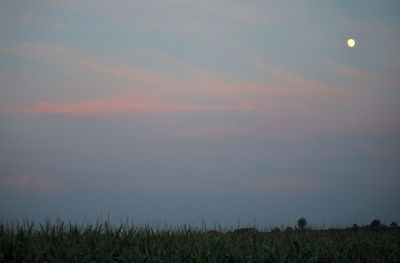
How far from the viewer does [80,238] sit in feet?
32.2

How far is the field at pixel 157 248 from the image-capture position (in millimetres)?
8844

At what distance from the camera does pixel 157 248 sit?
9.96m

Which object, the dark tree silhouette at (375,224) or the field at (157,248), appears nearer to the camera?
the field at (157,248)

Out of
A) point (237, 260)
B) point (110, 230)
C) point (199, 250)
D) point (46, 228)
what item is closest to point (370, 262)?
point (237, 260)

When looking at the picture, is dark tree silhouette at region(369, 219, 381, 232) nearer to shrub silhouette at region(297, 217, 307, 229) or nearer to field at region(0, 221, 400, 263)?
shrub silhouette at region(297, 217, 307, 229)

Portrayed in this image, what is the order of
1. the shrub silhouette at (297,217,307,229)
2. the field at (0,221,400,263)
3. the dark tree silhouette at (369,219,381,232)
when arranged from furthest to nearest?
1. the dark tree silhouette at (369,219,381,232)
2. the shrub silhouette at (297,217,307,229)
3. the field at (0,221,400,263)

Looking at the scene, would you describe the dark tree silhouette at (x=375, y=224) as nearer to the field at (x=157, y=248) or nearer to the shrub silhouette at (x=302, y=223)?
the shrub silhouette at (x=302, y=223)

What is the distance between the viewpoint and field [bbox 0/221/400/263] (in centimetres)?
884

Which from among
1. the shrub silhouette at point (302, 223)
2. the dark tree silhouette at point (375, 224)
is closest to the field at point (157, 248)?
the shrub silhouette at point (302, 223)

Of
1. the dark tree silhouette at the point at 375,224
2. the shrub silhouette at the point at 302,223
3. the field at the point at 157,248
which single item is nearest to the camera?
the field at the point at 157,248

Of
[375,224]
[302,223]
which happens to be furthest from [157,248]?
[375,224]

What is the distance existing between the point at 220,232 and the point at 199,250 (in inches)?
126

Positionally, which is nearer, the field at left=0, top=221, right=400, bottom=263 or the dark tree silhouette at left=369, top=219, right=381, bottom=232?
the field at left=0, top=221, right=400, bottom=263

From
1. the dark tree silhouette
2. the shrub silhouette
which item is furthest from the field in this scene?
the dark tree silhouette
